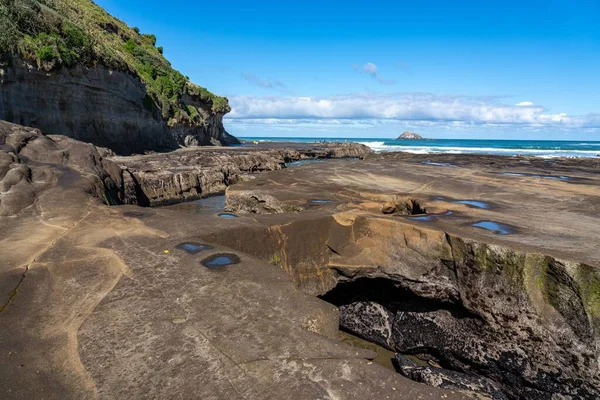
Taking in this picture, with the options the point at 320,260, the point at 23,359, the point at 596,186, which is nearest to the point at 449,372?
the point at 320,260

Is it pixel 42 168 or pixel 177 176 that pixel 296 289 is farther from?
pixel 177 176

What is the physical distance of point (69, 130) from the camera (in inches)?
1183

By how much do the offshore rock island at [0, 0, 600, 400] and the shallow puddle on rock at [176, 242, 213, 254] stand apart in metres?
0.09

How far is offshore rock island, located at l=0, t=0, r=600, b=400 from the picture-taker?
4.41 metres

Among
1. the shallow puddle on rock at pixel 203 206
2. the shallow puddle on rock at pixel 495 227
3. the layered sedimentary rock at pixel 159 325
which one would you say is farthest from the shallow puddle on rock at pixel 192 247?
the shallow puddle on rock at pixel 203 206

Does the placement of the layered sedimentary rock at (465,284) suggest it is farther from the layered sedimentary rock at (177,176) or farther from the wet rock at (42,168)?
the layered sedimentary rock at (177,176)

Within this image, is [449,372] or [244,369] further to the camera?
[449,372]

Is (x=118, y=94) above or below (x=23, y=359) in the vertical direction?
above

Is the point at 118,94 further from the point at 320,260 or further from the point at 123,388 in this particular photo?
the point at 123,388

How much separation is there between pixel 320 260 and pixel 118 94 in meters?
32.4

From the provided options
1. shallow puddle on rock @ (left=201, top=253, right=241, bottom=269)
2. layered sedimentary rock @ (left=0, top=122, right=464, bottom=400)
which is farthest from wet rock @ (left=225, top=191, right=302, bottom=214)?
shallow puddle on rock @ (left=201, top=253, right=241, bottom=269)

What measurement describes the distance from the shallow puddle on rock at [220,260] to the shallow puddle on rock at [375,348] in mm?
3699

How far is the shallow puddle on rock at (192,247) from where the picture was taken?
7746mm

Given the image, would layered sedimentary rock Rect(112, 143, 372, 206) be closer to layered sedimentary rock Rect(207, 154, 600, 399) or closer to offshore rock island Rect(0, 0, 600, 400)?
offshore rock island Rect(0, 0, 600, 400)
